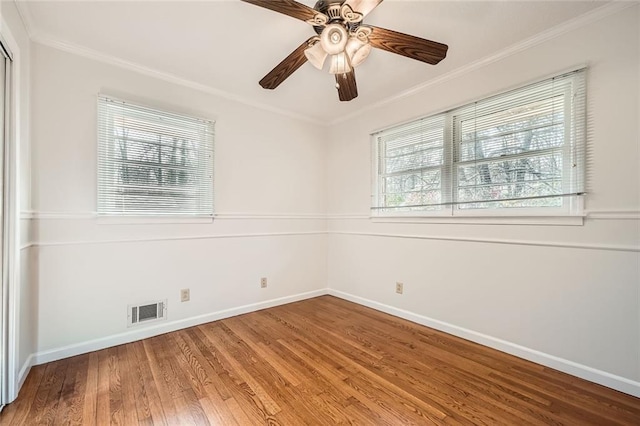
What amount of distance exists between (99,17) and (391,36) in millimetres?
1919

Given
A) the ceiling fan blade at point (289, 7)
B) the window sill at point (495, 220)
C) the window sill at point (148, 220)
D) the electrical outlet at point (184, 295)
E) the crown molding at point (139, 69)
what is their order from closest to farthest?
1. the ceiling fan blade at point (289, 7)
2. the window sill at point (495, 220)
3. the crown molding at point (139, 69)
4. the window sill at point (148, 220)
5. the electrical outlet at point (184, 295)

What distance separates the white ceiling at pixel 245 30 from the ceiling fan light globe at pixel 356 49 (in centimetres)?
31

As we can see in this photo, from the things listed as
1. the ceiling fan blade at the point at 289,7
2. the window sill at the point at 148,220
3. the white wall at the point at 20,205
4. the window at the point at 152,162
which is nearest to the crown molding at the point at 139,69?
the white wall at the point at 20,205

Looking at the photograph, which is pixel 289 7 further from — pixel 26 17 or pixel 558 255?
pixel 558 255

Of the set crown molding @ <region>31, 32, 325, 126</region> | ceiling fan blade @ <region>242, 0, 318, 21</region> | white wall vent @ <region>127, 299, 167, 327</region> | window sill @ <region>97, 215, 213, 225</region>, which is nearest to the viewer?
ceiling fan blade @ <region>242, 0, 318, 21</region>

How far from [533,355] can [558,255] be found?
77 cm

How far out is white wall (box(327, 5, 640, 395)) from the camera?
5.82 ft

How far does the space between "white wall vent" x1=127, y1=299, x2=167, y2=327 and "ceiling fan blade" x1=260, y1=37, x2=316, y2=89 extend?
2139 mm

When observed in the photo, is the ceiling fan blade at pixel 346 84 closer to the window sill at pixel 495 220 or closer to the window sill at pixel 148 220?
the window sill at pixel 495 220

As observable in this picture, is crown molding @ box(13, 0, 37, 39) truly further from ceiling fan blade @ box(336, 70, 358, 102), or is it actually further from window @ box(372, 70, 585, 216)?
window @ box(372, 70, 585, 216)

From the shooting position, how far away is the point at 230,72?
2584 mm

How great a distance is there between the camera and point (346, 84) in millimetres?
1938

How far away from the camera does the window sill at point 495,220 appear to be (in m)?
1.98

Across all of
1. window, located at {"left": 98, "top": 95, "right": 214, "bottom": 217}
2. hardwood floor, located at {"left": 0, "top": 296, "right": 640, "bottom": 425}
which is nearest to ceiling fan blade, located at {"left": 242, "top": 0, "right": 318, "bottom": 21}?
window, located at {"left": 98, "top": 95, "right": 214, "bottom": 217}
